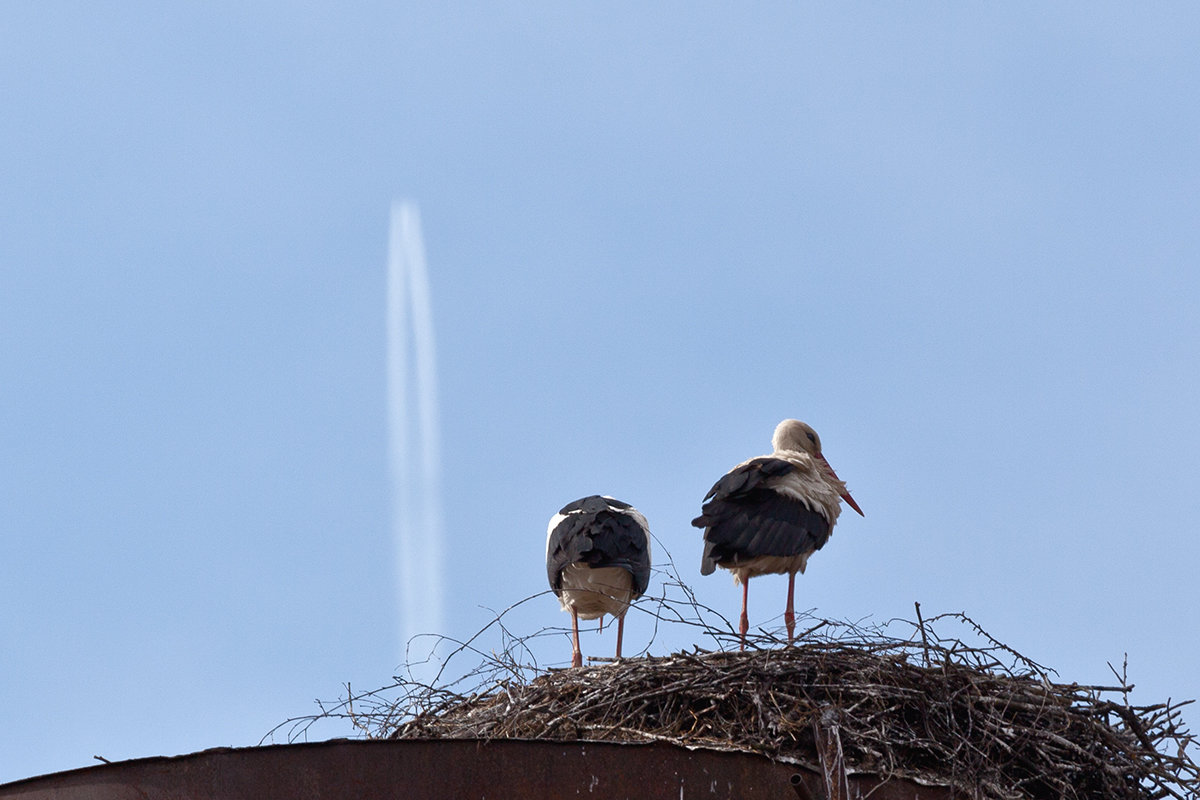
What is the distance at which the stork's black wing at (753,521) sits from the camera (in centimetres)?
855

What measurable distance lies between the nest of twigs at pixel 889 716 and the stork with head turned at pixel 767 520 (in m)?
2.52

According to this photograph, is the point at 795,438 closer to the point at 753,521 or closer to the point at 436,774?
the point at 753,521

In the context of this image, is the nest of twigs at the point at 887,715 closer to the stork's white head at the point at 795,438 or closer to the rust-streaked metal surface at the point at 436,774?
the rust-streaked metal surface at the point at 436,774

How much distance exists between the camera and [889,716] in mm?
5559

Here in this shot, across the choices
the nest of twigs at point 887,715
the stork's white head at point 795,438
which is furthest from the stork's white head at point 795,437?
the nest of twigs at point 887,715

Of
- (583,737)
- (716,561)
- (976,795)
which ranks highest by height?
(716,561)

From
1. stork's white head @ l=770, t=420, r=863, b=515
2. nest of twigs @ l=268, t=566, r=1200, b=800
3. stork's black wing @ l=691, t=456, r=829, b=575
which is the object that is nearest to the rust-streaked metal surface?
nest of twigs @ l=268, t=566, r=1200, b=800

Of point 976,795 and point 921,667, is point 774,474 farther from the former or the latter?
point 976,795

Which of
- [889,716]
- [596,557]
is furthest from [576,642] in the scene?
[889,716]

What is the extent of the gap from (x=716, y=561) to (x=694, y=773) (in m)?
3.75

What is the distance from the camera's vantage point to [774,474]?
8875 millimetres

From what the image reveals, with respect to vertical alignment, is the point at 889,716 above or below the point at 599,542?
below

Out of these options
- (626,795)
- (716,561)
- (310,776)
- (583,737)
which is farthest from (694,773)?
(716,561)

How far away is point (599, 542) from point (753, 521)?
1015 mm
